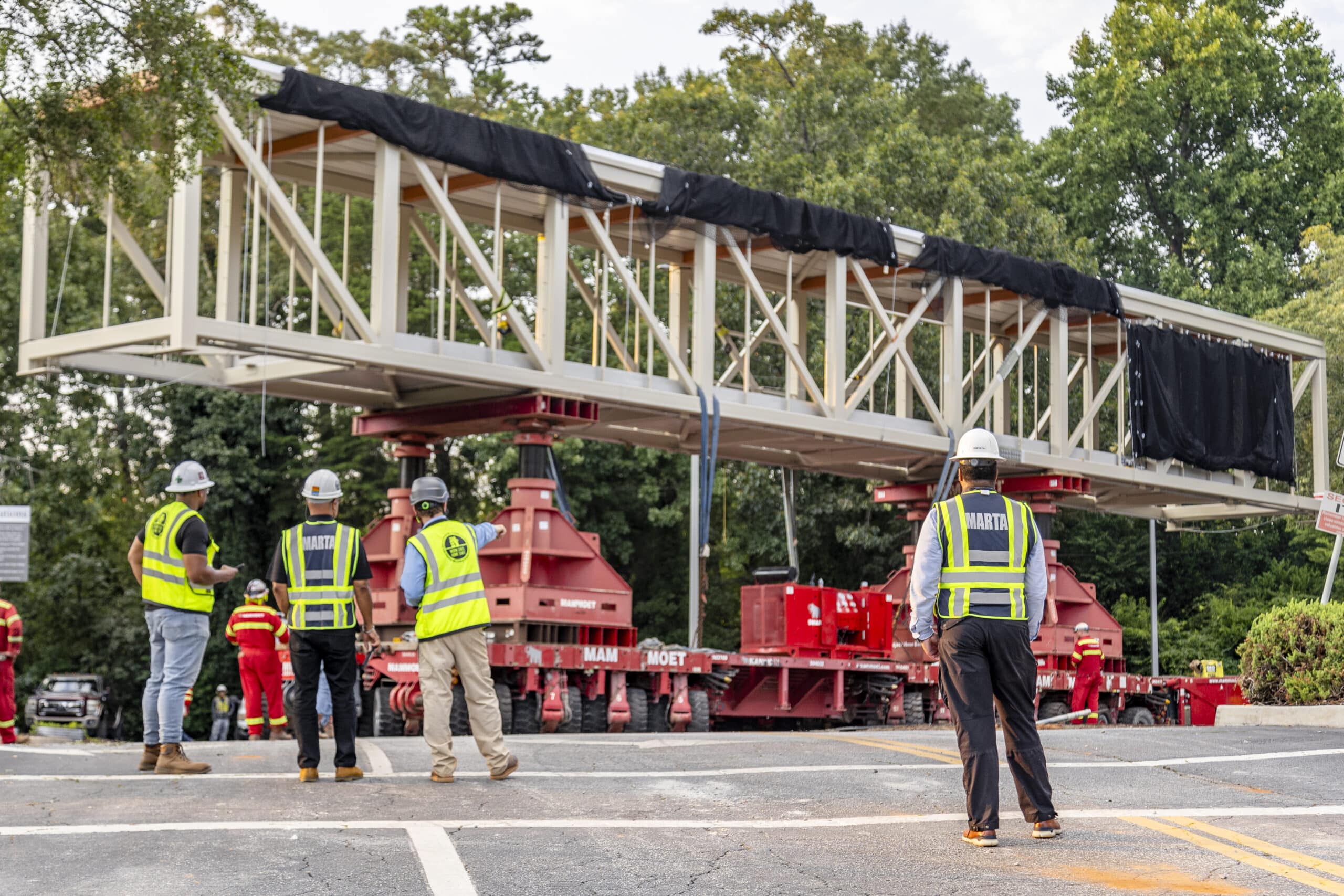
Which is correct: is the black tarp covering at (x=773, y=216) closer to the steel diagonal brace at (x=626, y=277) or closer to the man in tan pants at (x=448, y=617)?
the steel diagonal brace at (x=626, y=277)

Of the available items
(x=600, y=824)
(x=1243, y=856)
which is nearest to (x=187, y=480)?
(x=600, y=824)

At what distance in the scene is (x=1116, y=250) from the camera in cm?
5019

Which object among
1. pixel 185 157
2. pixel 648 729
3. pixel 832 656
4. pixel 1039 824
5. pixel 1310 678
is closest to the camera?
pixel 1039 824

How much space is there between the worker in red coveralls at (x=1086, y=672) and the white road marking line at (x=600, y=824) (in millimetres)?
16336

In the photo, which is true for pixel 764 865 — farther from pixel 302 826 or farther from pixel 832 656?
pixel 832 656

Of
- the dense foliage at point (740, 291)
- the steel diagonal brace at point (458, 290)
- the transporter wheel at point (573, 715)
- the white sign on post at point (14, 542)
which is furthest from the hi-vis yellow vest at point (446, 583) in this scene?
the dense foliage at point (740, 291)

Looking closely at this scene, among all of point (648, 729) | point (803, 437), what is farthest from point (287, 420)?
point (648, 729)

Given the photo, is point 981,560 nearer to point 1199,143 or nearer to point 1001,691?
point 1001,691

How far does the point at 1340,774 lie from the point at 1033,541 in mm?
4444

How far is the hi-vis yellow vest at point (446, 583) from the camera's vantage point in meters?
11.1

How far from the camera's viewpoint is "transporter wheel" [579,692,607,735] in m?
19.8

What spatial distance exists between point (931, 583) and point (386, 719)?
11404 millimetres

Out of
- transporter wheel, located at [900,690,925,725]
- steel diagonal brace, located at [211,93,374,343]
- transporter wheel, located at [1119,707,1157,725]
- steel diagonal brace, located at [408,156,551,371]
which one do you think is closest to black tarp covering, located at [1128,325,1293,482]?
transporter wheel, located at [1119,707,1157,725]

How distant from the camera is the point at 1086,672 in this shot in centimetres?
2578
